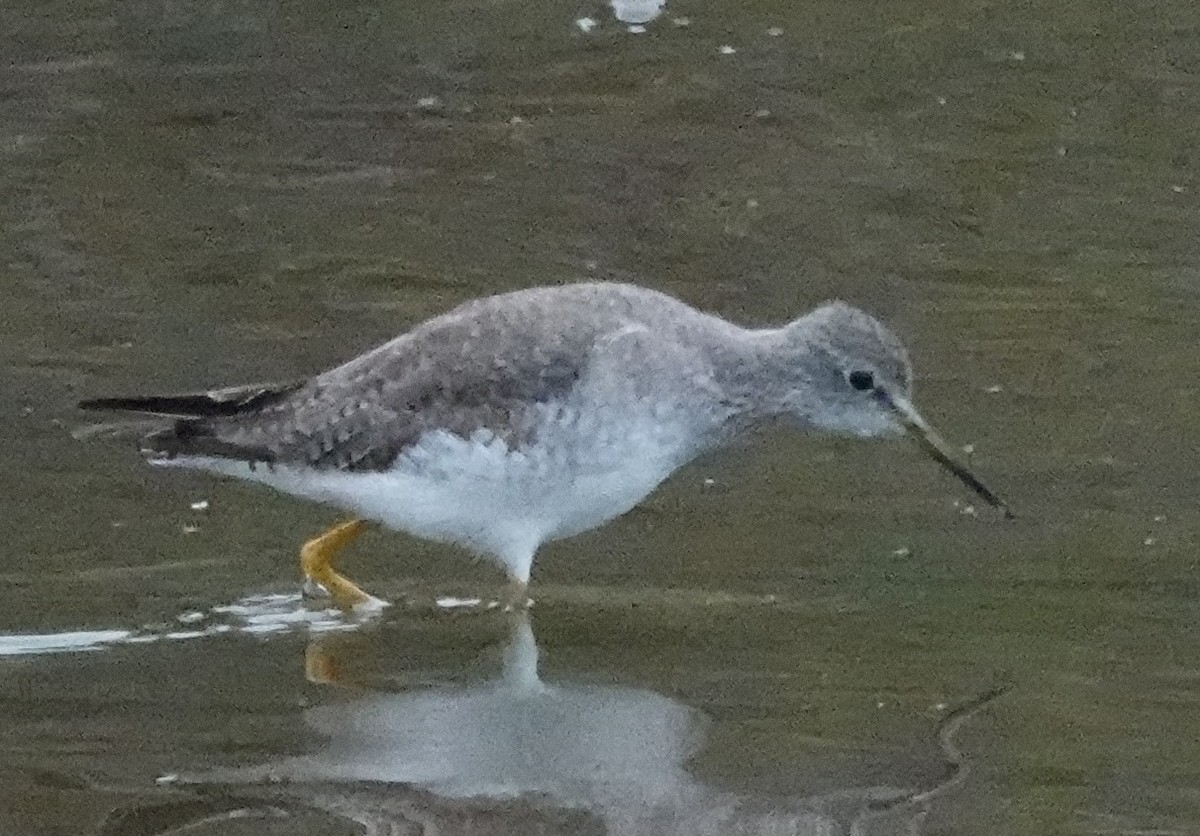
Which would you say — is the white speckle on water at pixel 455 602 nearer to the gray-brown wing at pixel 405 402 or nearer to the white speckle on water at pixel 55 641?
the gray-brown wing at pixel 405 402

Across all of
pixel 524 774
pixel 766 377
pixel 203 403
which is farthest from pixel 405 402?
pixel 524 774

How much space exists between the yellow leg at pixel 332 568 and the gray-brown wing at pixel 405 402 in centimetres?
23

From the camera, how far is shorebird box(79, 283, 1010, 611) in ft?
21.3

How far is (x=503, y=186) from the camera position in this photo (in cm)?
982

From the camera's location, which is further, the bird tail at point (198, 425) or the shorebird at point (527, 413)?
the bird tail at point (198, 425)

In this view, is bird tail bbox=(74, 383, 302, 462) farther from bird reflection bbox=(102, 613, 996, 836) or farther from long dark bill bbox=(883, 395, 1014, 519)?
long dark bill bbox=(883, 395, 1014, 519)

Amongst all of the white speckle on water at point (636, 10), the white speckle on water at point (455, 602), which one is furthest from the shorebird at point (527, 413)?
the white speckle on water at point (636, 10)

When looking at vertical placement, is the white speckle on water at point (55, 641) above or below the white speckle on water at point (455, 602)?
above

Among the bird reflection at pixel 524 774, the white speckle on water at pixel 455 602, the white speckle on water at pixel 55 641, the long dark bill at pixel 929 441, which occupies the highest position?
the long dark bill at pixel 929 441

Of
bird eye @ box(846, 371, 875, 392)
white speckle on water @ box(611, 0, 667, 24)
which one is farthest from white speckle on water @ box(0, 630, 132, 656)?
white speckle on water @ box(611, 0, 667, 24)

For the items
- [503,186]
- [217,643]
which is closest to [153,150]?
[503,186]

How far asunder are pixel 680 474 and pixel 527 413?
119 centimetres

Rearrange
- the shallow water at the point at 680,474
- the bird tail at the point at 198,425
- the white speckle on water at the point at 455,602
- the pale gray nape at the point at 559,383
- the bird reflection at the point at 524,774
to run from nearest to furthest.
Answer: the bird reflection at the point at 524,774, the shallow water at the point at 680,474, the pale gray nape at the point at 559,383, the bird tail at the point at 198,425, the white speckle on water at the point at 455,602

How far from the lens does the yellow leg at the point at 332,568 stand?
6.76 meters
